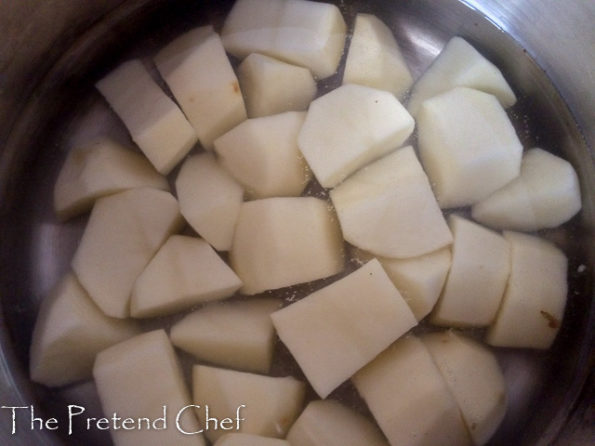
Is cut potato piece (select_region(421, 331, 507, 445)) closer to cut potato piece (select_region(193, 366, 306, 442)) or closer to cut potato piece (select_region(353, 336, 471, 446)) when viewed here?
cut potato piece (select_region(353, 336, 471, 446))

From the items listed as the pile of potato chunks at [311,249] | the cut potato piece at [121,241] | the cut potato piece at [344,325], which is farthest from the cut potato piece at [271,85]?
the cut potato piece at [344,325]

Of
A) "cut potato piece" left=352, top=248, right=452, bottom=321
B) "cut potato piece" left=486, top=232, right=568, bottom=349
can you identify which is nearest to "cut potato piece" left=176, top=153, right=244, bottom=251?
"cut potato piece" left=352, top=248, right=452, bottom=321

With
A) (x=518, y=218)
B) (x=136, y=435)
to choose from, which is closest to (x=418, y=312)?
(x=518, y=218)

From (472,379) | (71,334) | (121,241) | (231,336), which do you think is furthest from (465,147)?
(71,334)

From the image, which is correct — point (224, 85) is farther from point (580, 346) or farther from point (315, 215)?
point (580, 346)

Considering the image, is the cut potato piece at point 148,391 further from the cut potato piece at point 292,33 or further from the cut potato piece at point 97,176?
the cut potato piece at point 292,33

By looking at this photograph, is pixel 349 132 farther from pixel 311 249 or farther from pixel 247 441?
pixel 247 441
